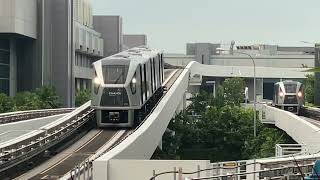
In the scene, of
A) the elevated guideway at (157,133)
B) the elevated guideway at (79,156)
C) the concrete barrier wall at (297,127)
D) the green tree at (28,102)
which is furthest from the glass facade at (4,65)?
the elevated guideway at (79,156)

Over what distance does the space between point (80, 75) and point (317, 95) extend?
4417cm

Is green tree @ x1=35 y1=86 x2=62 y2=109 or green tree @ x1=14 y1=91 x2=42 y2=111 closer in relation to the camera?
green tree @ x1=14 y1=91 x2=42 y2=111

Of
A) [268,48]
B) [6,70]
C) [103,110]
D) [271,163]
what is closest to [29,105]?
[6,70]

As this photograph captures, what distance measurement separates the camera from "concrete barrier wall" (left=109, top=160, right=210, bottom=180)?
17984mm

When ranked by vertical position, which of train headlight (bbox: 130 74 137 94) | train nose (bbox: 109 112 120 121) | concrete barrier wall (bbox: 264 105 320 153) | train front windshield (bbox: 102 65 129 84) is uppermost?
train front windshield (bbox: 102 65 129 84)

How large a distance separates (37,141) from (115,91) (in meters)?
7.77

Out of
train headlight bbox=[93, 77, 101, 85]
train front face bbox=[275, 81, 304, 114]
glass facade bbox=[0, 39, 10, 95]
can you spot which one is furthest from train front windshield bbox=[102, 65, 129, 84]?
glass facade bbox=[0, 39, 10, 95]

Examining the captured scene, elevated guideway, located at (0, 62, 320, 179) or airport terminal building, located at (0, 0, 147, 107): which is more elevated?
airport terminal building, located at (0, 0, 147, 107)

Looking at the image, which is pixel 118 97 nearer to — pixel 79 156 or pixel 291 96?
pixel 79 156

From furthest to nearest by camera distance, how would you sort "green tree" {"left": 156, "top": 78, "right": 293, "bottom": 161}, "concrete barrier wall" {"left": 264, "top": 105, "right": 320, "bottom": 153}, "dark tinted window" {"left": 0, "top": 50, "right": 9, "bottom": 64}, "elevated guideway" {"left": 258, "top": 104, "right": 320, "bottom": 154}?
"dark tinted window" {"left": 0, "top": 50, "right": 9, "bottom": 64} < "green tree" {"left": 156, "top": 78, "right": 293, "bottom": 161} < "elevated guideway" {"left": 258, "top": 104, "right": 320, "bottom": 154} < "concrete barrier wall" {"left": 264, "top": 105, "right": 320, "bottom": 153}

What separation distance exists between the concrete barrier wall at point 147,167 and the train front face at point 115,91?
15189 millimetres

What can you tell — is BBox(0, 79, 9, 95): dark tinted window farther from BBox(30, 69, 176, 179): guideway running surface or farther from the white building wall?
BBox(30, 69, 176, 179): guideway running surface

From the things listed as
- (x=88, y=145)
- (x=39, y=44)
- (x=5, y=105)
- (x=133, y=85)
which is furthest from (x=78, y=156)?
(x=39, y=44)

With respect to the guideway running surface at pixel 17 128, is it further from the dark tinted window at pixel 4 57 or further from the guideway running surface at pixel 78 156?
the dark tinted window at pixel 4 57
